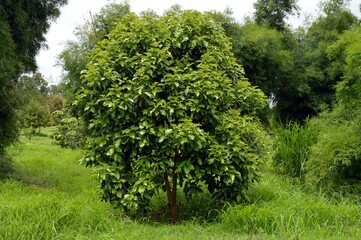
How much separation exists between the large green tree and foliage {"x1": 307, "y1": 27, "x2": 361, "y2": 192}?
4463 mm

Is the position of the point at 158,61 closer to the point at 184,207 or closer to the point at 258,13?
the point at 184,207

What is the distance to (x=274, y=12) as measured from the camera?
532 inches

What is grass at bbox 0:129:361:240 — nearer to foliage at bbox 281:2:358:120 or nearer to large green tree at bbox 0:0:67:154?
large green tree at bbox 0:0:67:154

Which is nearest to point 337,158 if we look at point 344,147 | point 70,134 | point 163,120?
point 344,147

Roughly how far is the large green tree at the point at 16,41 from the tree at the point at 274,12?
8.32 metres

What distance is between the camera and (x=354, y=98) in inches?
198

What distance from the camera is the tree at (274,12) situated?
1323 centimetres

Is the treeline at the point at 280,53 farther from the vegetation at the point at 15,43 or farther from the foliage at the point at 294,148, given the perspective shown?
the vegetation at the point at 15,43

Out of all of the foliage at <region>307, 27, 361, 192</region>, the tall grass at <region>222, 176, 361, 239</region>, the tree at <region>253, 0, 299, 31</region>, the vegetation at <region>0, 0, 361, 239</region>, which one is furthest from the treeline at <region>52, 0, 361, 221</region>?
the tall grass at <region>222, 176, 361, 239</region>

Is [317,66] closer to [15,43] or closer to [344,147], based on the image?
[344,147]

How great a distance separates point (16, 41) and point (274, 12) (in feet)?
32.2

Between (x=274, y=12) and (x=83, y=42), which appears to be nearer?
(x=83, y=42)

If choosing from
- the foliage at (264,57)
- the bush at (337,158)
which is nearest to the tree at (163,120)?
the bush at (337,158)

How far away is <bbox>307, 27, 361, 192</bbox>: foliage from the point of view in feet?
14.4
